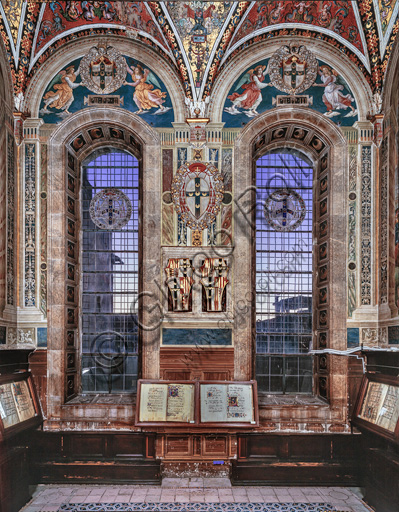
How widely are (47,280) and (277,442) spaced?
19.6ft

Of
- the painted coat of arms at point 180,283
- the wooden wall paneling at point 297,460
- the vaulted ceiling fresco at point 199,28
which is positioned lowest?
the wooden wall paneling at point 297,460

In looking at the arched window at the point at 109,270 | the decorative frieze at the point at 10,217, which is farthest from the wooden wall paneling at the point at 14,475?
the decorative frieze at the point at 10,217

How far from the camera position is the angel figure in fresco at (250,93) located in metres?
9.30

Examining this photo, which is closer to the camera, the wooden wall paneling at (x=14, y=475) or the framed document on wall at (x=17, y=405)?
the wooden wall paneling at (x=14, y=475)

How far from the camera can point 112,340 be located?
966 centimetres

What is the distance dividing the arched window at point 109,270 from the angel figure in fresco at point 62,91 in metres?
1.30

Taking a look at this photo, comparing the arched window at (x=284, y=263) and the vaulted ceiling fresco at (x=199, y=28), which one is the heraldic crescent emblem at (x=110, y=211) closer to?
the vaulted ceiling fresco at (x=199, y=28)

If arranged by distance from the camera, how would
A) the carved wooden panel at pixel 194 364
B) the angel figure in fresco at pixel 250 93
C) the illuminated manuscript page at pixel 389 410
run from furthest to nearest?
the angel figure in fresco at pixel 250 93, the carved wooden panel at pixel 194 364, the illuminated manuscript page at pixel 389 410

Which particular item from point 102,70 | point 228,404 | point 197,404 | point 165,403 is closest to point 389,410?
point 228,404

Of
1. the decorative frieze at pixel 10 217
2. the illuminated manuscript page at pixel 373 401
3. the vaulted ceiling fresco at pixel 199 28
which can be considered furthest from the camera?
the decorative frieze at pixel 10 217

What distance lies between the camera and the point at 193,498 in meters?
7.84

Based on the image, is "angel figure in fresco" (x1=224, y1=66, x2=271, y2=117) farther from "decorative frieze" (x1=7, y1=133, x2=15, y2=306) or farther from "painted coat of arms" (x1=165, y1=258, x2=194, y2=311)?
"decorative frieze" (x1=7, y1=133, x2=15, y2=306)

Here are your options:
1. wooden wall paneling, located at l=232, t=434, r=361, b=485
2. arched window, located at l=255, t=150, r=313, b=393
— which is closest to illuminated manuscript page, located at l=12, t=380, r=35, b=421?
wooden wall paneling, located at l=232, t=434, r=361, b=485

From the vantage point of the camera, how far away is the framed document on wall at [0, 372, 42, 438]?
752 cm
